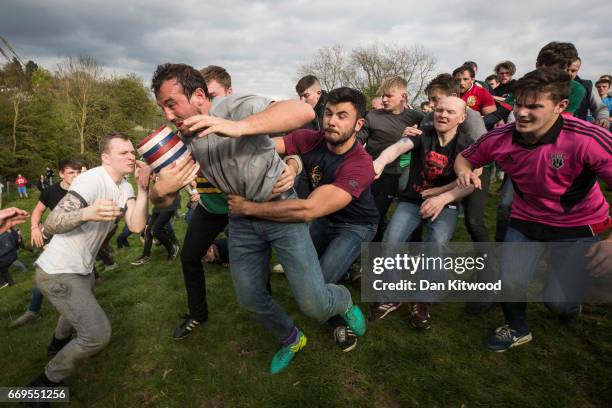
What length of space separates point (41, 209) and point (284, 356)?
4.99 m

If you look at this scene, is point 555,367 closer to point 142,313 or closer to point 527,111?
point 527,111

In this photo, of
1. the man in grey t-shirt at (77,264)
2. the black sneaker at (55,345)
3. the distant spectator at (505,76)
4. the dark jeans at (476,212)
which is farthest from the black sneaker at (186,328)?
the distant spectator at (505,76)

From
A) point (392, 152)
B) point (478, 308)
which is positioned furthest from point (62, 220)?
point (478, 308)

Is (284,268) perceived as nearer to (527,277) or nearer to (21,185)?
(527,277)

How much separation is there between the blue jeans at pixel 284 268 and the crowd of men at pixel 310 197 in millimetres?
11

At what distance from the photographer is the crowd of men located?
244 centimetres

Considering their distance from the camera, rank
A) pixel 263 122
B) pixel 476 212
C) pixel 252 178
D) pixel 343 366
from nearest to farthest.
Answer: pixel 263 122
pixel 252 178
pixel 343 366
pixel 476 212

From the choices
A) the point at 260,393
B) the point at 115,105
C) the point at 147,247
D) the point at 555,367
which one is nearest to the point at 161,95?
the point at 260,393

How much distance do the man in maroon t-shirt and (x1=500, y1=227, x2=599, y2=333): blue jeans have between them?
3954 millimetres

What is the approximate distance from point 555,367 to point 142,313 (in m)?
4.69

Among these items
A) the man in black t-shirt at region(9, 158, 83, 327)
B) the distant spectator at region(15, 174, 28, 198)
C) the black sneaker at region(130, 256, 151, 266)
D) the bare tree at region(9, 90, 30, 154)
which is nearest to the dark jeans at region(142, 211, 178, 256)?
the black sneaker at region(130, 256, 151, 266)

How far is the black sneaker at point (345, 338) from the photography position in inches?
126

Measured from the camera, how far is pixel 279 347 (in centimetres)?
337

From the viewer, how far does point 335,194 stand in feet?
9.39
